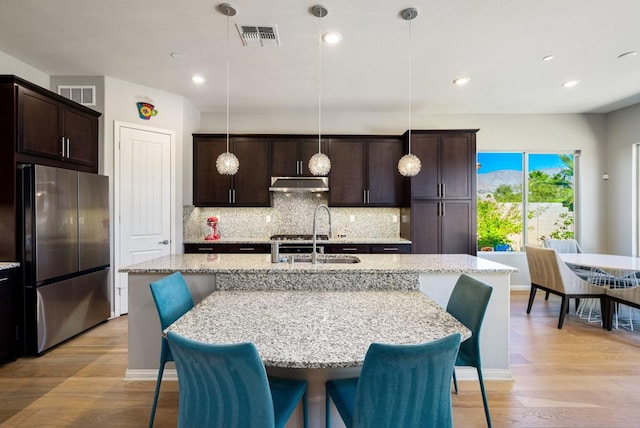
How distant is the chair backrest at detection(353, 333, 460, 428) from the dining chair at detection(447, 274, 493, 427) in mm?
763

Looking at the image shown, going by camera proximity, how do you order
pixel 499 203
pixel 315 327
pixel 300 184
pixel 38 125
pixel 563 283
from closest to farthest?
1. pixel 315 327
2. pixel 38 125
3. pixel 563 283
4. pixel 300 184
5. pixel 499 203

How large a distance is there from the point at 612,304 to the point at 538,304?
3.01ft

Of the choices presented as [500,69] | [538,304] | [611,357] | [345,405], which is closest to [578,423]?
[611,357]

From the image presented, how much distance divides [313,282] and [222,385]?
1.16 metres

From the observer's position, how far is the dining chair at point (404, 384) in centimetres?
101

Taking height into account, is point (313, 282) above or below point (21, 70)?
below

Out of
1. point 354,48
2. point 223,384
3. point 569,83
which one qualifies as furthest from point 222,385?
point 569,83

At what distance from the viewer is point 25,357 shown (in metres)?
2.76

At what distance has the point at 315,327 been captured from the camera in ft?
4.71

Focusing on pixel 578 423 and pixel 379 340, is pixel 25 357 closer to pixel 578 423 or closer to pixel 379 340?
pixel 379 340

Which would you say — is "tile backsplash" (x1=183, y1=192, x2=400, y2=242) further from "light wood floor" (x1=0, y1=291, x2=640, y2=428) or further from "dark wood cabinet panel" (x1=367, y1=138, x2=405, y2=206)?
"light wood floor" (x1=0, y1=291, x2=640, y2=428)

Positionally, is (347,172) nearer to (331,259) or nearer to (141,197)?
(331,259)

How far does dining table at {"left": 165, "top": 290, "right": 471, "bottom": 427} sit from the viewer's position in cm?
118

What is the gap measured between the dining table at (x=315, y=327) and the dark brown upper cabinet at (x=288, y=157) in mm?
2775
